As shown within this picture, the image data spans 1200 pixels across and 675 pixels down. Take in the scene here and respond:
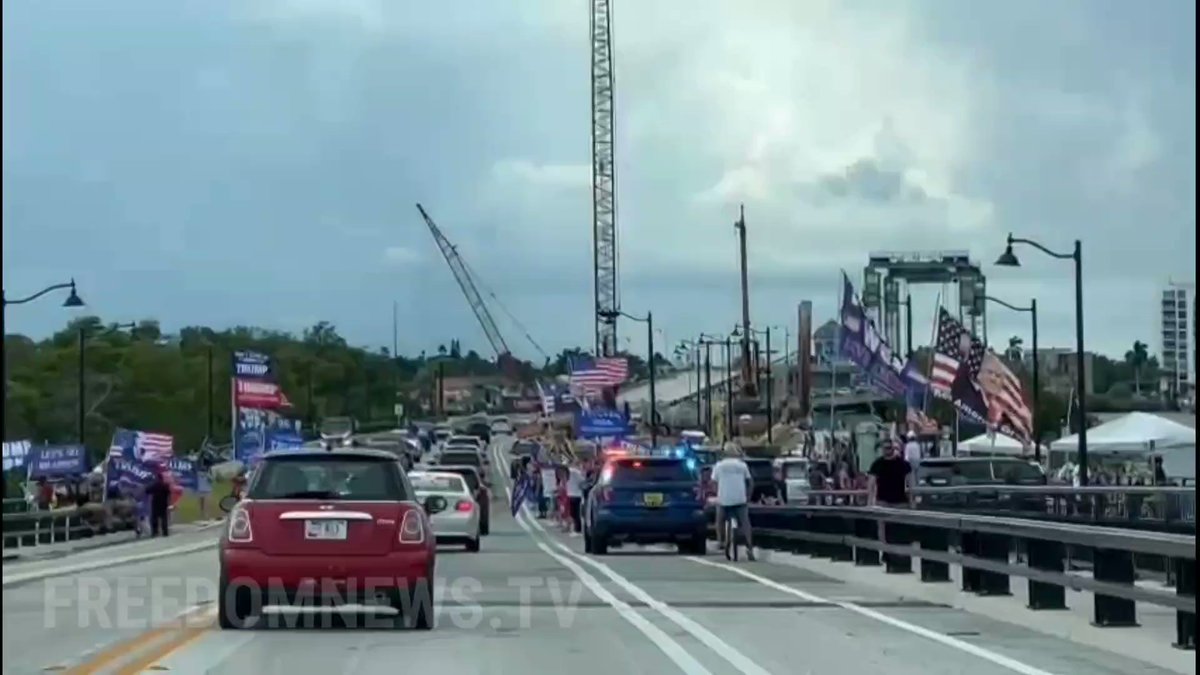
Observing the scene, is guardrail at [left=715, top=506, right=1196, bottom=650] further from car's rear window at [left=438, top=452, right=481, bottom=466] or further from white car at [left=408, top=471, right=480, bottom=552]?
car's rear window at [left=438, top=452, right=481, bottom=466]

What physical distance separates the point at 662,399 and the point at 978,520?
14235cm

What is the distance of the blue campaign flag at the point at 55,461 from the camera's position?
55.3 m

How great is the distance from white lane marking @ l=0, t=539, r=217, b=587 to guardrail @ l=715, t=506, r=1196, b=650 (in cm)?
1003

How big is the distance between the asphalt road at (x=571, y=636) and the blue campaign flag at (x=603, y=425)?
47339 millimetres

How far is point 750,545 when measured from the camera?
3155cm

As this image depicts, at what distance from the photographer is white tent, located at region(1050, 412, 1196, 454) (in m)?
52.2

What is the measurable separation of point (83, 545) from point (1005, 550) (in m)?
29.7

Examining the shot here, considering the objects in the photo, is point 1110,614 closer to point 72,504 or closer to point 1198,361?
point 1198,361

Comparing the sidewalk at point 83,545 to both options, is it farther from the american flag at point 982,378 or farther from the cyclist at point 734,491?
the american flag at point 982,378

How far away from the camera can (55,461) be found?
55938 millimetres

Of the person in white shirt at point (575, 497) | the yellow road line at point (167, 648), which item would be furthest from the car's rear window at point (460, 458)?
the yellow road line at point (167, 648)

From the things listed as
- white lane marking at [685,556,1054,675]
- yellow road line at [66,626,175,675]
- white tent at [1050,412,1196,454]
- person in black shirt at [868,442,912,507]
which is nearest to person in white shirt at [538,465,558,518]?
white tent at [1050,412,1196,454]

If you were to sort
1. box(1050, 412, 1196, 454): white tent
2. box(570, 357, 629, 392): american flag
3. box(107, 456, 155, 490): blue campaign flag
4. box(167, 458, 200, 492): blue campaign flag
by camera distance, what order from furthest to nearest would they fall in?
1. box(570, 357, 629, 392): american flag
2. box(167, 458, 200, 492): blue campaign flag
3. box(107, 456, 155, 490): blue campaign flag
4. box(1050, 412, 1196, 454): white tent

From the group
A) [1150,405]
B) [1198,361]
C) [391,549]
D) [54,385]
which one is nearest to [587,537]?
[391,549]
